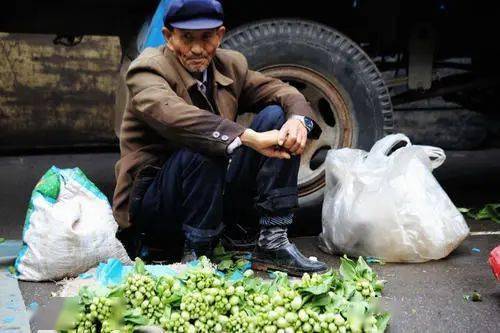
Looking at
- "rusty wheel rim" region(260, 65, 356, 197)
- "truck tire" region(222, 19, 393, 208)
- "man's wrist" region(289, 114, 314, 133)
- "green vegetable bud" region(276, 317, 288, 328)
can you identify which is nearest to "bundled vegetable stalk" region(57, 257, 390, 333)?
"green vegetable bud" region(276, 317, 288, 328)

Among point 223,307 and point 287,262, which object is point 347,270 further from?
point 223,307

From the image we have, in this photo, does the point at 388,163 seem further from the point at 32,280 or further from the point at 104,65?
the point at 104,65

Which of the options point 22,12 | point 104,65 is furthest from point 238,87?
point 104,65

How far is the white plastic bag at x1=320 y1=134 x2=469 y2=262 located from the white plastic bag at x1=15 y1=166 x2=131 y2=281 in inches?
43.9

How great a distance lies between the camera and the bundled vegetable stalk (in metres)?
2.41

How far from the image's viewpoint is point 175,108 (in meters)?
3.06

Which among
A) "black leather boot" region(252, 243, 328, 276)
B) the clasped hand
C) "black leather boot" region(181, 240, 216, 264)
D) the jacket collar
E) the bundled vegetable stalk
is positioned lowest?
"black leather boot" region(252, 243, 328, 276)

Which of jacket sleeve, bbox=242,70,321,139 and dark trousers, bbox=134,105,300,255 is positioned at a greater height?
jacket sleeve, bbox=242,70,321,139

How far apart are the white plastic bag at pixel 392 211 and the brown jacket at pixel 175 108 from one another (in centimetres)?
53

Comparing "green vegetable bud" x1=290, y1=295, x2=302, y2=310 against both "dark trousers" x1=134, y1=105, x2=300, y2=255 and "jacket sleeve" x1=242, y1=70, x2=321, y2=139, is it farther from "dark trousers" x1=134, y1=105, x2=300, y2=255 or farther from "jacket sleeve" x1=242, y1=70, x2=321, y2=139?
"jacket sleeve" x1=242, y1=70, x2=321, y2=139

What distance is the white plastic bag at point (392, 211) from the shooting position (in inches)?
139

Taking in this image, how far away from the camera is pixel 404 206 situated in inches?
140

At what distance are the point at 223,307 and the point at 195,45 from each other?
121 centimetres

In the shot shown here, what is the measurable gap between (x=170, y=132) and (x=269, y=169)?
479mm
